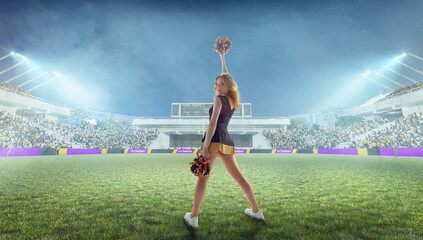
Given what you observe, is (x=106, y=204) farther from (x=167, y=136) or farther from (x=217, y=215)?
(x=167, y=136)

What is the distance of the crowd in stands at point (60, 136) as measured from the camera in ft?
78.5

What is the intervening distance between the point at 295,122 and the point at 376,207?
81.8m

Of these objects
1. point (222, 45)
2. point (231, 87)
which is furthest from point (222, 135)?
point (222, 45)

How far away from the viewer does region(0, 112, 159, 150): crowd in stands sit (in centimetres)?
2394

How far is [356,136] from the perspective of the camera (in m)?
32.8

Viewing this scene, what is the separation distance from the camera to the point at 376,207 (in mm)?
3396

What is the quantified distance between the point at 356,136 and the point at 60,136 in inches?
1913

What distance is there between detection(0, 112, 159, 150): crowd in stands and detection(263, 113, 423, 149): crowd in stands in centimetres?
2677

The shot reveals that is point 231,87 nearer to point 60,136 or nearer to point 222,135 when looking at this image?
point 222,135

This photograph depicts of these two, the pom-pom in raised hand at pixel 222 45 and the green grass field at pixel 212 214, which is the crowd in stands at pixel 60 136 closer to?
the green grass field at pixel 212 214

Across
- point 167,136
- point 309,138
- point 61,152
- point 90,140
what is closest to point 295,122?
point 309,138

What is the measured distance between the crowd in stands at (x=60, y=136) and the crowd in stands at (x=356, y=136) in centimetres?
2677

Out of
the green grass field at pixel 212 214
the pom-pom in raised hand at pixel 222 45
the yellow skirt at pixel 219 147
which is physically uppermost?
the pom-pom in raised hand at pixel 222 45

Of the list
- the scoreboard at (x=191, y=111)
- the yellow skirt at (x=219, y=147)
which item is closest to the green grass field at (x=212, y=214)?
the yellow skirt at (x=219, y=147)
